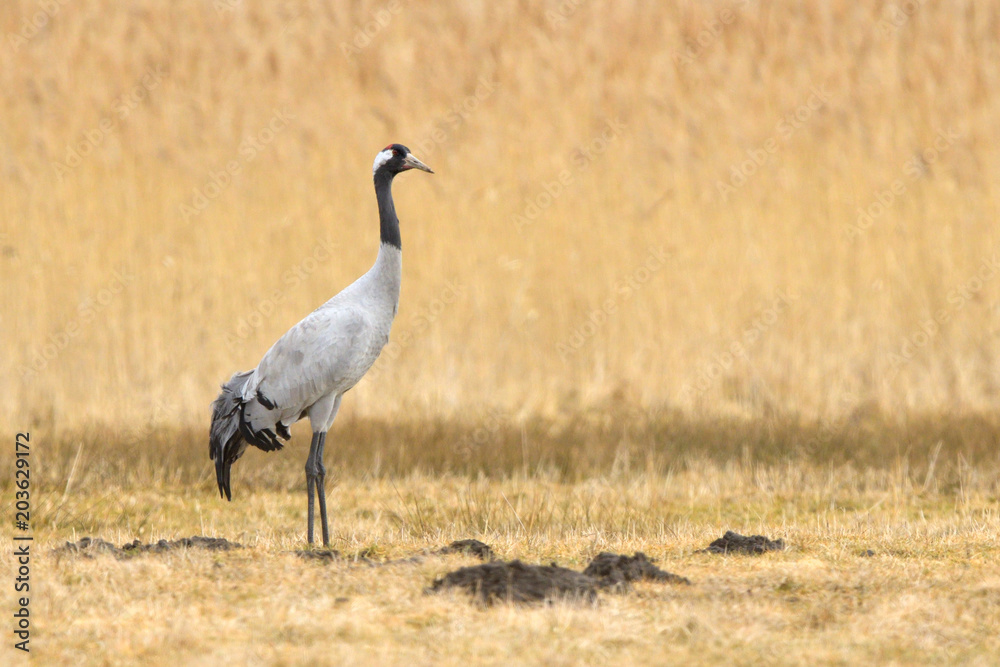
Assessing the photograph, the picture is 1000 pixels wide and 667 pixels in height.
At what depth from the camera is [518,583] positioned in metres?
5.39

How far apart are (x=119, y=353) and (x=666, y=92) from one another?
24.6 feet

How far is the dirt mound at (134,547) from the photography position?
246 inches

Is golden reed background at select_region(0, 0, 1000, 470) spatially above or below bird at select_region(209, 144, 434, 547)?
above

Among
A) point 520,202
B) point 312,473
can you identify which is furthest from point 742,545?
point 520,202

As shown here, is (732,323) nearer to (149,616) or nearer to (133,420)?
(133,420)

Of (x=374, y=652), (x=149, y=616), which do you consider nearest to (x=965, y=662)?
(x=374, y=652)

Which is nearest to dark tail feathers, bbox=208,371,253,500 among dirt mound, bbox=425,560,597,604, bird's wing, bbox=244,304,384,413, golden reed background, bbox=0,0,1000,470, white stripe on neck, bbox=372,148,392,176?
bird's wing, bbox=244,304,384,413

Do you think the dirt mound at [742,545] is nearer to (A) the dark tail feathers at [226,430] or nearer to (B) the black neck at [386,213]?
(B) the black neck at [386,213]

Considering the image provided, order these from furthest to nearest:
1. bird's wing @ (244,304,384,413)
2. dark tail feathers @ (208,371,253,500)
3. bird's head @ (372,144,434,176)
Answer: bird's head @ (372,144,434,176)
dark tail feathers @ (208,371,253,500)
bird's wing @ (244,304,384,413)

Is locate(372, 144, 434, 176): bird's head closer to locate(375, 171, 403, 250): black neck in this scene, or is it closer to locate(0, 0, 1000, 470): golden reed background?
locate(375, 171, 403, 250): black neck

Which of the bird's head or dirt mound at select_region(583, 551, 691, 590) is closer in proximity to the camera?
dirt mound at select_region(583, 551, 691, 590)

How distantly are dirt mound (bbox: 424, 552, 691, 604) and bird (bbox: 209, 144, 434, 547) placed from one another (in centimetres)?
174

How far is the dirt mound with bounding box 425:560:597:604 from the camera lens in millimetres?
5324

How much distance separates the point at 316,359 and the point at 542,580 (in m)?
2.32
